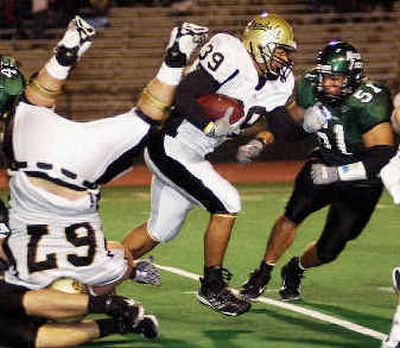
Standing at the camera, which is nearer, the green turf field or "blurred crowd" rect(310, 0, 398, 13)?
the green turf field

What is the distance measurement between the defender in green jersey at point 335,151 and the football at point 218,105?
412 millimetres

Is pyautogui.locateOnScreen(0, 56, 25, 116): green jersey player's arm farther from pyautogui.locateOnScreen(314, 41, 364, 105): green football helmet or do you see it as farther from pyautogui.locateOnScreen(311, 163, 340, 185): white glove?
pyautogui.locateOnScreen(311, 163, 340, 185): white glove

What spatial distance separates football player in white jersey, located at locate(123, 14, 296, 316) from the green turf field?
24cm

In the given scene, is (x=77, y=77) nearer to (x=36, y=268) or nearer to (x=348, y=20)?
(x=348, y=20)

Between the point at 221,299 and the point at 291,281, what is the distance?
77 centimetres

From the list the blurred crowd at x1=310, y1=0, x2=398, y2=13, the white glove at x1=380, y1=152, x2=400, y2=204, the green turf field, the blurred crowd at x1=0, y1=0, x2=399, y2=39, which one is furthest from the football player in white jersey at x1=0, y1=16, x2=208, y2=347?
the blurred crowd at x1=310, y1=0, x2=398, y2=13

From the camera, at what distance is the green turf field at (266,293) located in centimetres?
682

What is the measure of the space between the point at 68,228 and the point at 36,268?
0.70 feet

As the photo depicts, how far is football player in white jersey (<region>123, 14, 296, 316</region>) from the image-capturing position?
7215 millimetres

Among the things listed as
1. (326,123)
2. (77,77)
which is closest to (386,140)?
(326,123)

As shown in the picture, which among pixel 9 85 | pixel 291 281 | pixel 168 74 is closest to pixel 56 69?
pixel 168 74

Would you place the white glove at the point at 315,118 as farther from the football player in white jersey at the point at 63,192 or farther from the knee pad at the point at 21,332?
the knee pad at the point at 21,332

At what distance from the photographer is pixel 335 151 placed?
765cm

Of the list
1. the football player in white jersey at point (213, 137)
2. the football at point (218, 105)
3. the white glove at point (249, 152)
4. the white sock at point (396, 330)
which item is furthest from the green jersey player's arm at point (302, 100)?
the white sock at point (396, 330)
